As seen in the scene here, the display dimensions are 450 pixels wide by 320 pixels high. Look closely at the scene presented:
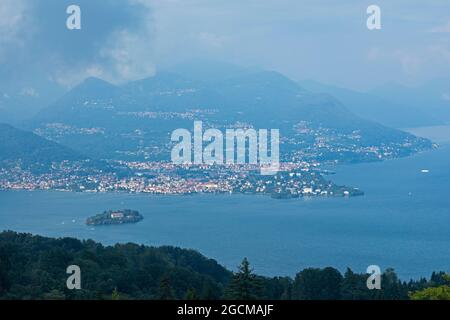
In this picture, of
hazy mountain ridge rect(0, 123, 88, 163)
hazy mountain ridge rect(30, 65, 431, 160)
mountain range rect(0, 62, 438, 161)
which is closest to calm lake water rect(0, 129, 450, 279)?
hazy mountain ridge rect(0, 123, 88, 163)

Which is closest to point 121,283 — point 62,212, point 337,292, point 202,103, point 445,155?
point 337,292

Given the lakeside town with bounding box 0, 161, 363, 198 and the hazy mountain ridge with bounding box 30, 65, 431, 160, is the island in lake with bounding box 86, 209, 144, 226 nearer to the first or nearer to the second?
the lakeside town with bounding box 0, 161, 363, 198

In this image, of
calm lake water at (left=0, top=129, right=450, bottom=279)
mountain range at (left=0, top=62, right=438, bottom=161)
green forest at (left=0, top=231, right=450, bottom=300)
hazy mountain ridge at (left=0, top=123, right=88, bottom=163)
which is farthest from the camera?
mountain range at (left=0, top=62, right=438, bottom=161)

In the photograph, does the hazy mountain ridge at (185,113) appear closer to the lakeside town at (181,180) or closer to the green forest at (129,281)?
the lakeside town at (181,180)

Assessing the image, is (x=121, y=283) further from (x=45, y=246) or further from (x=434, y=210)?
(x=434, y=210)

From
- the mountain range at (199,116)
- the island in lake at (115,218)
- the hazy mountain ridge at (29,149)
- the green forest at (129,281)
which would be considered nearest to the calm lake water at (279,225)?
the island in lake at (115,218)

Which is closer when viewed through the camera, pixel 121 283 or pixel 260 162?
pixel 121 283
